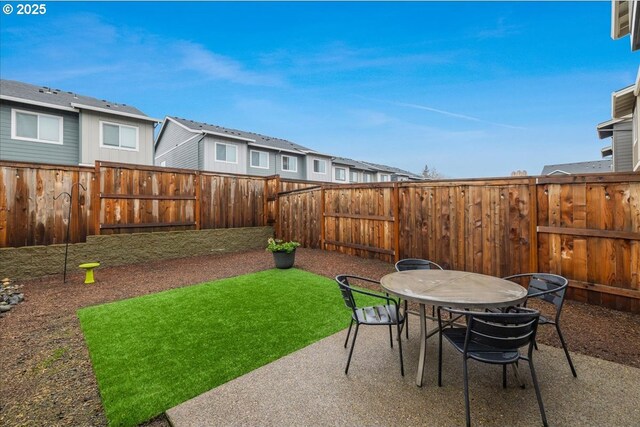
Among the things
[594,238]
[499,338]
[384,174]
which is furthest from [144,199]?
[384,174]

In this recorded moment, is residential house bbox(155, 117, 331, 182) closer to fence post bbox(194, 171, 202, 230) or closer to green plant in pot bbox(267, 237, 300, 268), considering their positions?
fence post bbox(194, 171, 202, 230)

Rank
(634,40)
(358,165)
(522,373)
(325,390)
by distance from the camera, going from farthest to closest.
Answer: (358,165), (634,40), (522,373), (325,390)

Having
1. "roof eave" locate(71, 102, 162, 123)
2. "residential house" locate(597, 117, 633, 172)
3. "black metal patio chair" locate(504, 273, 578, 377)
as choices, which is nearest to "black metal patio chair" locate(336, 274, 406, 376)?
"black metal patio chair" locate(504, 273, 578, 377)

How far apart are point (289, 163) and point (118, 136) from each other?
33.3 feet

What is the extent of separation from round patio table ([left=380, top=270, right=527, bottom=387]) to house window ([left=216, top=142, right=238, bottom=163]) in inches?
601

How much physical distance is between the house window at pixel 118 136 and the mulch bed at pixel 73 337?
8.94 m

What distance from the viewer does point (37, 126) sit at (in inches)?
440

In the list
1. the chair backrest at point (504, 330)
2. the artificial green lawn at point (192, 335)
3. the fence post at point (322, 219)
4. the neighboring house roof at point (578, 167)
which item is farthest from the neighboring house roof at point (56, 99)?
the neighboring house roof at point (578, 167)

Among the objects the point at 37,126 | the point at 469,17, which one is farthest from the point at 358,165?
the point at 37,126

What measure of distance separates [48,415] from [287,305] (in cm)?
265

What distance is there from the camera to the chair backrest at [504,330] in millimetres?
1857

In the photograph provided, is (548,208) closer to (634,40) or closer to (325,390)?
(634,40)

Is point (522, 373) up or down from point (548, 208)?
down

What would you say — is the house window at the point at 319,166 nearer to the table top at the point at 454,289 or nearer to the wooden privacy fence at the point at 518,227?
the wooden privacy fence at the point at 518,227
